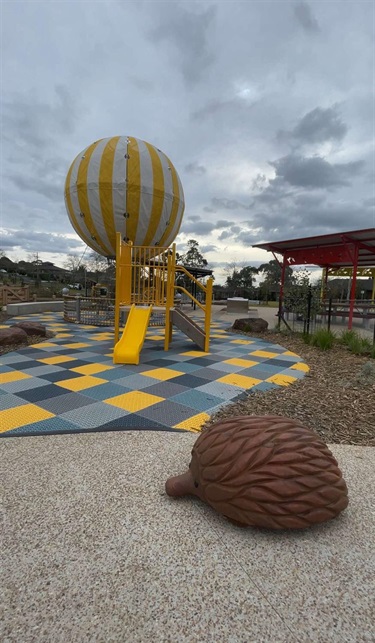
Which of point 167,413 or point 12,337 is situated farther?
point 12,337

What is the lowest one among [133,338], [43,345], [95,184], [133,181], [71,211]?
[43,345]

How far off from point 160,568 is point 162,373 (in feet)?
11.8

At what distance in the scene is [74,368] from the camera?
5.13 m

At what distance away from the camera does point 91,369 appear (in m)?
5.13

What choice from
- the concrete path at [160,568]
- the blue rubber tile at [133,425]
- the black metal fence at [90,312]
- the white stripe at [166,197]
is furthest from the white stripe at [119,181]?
the concrete path at [160,568]

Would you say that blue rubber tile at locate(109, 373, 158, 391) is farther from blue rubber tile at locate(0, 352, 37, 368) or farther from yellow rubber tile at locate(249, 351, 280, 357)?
yellow rubber tile at locate(249, 351, 280, 357)

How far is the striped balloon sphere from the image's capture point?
8805 millimetres

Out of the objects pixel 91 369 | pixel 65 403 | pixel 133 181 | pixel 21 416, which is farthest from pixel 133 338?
pixel 133 181

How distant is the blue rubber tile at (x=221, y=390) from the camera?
402 centimetres

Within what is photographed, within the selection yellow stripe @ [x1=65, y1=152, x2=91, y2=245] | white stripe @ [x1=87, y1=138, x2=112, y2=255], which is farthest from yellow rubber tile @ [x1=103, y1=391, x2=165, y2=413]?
yellow stripe @ [x1=65, y1=152, x2=91, y2=245]

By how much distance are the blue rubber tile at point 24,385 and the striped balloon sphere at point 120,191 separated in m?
6.09

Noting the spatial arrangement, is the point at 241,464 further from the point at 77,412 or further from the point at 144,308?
the point at 144,308

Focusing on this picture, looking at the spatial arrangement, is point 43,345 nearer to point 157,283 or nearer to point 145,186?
point 157,283

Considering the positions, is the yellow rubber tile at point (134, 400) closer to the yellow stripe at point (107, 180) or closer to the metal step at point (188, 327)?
the metal step at point (188, 327)
